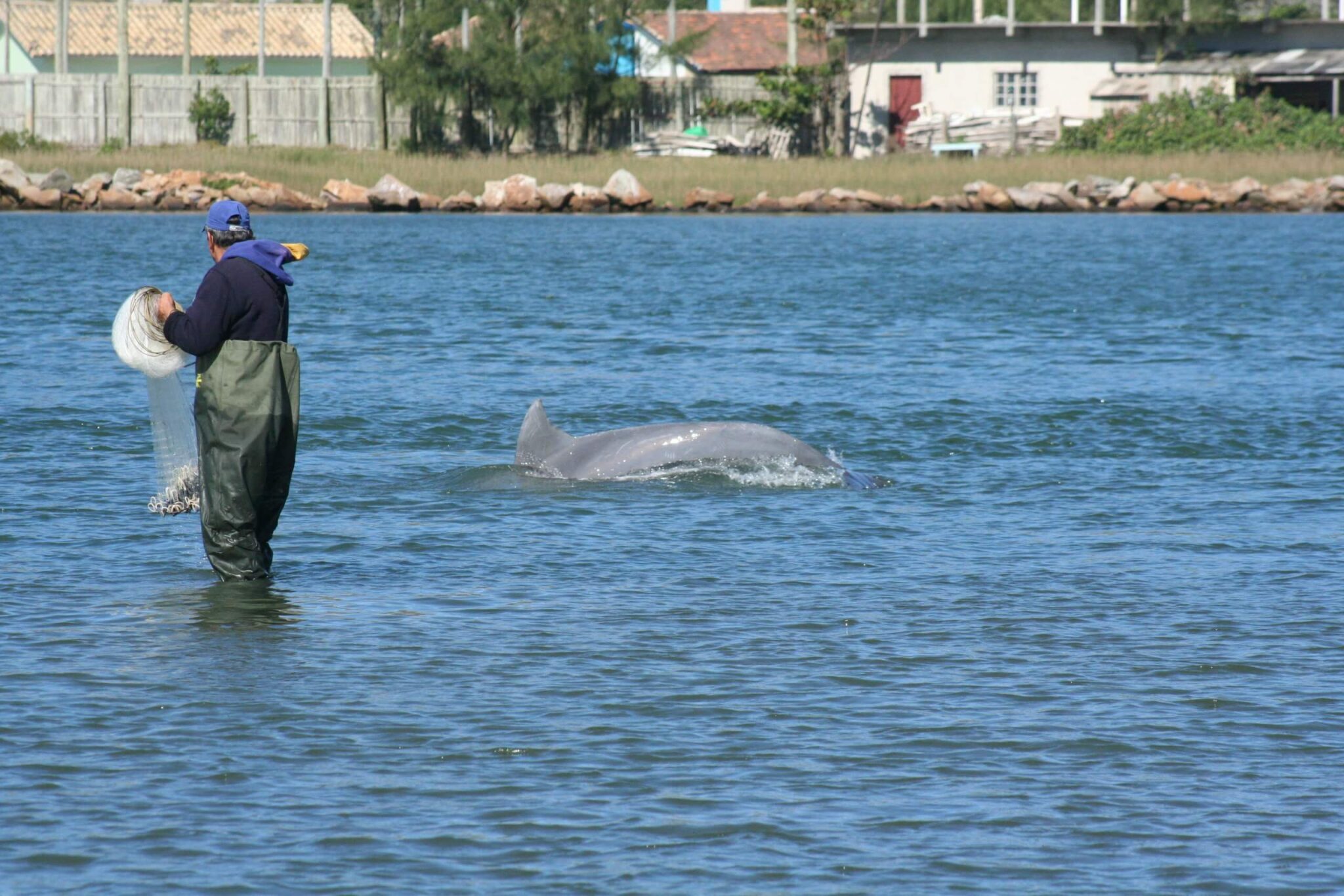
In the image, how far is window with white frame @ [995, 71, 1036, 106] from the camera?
64500mm

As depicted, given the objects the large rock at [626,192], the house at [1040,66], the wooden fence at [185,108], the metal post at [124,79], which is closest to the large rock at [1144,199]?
the house at [1040,66]

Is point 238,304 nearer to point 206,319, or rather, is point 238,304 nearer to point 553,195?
point 206,319

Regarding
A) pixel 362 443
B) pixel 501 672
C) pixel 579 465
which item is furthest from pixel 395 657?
pixel 362 443

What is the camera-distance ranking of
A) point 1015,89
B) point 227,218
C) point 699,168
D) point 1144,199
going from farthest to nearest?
point 1015,89 < point 699,168 < point 1144,199 < point 227,218

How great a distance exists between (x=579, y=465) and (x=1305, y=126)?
170 ft

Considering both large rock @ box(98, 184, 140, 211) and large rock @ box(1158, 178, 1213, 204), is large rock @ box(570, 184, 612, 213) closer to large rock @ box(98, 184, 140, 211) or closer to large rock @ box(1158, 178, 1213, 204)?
large rock @ box(98, 184, 140, 211)

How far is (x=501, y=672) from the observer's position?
926 cm

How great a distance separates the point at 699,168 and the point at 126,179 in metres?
17.2

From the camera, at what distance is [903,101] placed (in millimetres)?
64875

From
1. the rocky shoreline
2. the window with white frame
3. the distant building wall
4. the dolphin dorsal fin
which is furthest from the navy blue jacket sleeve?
the window with white frame

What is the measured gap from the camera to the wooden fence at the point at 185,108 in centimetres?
5966

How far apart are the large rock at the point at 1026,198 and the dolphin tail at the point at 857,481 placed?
42.9m

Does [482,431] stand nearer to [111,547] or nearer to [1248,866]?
[111,547]

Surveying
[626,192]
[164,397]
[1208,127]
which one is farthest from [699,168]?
[164,397]
